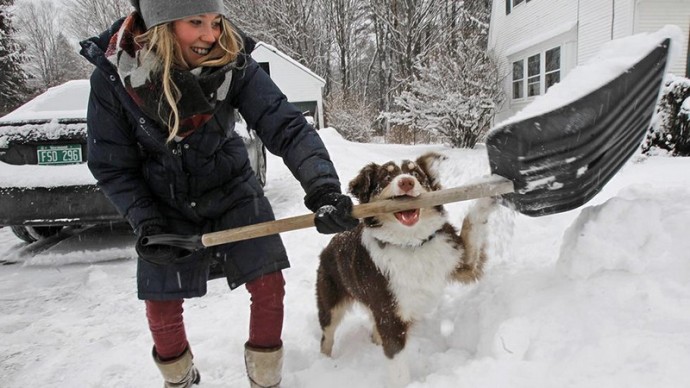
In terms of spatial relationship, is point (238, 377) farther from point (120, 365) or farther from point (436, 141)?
point (436, 141)

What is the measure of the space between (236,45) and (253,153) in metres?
4.58

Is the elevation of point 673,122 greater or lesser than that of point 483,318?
lesser

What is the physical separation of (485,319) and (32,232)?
18.4ft

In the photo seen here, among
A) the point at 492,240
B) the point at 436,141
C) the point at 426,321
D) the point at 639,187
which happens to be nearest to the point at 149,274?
the point at 426,321

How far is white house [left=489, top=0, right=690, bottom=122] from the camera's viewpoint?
12.4 meters

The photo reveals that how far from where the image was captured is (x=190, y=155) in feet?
7.31

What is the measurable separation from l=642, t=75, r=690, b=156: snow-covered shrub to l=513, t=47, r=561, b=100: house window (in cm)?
805

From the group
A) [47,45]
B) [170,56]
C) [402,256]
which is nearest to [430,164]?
[402,256]

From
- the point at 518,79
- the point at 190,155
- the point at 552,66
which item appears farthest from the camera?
the point at 518,79

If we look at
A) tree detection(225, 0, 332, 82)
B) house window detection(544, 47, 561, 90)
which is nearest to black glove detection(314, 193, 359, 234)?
house window detection(544, 47, 561, 90)

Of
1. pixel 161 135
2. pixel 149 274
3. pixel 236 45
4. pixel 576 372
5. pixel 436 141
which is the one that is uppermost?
pixel 236 45

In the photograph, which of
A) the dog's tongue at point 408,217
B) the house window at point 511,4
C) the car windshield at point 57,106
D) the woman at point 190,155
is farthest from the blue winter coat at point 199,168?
the house window at point 511,4

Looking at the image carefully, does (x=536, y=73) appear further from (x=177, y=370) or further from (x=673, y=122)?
(x=177, y=370)

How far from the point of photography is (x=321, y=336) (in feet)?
11.0
